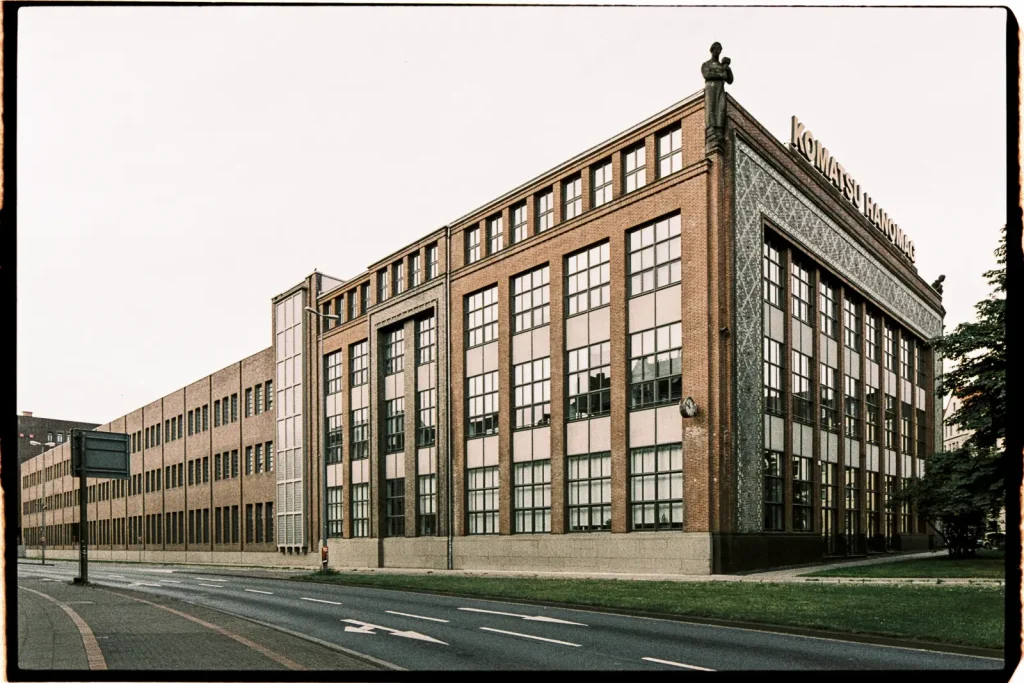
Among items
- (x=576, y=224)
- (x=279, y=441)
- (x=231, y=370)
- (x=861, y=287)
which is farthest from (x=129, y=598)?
(x=231, y=370)

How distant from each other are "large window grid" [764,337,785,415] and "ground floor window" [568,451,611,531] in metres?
6.64

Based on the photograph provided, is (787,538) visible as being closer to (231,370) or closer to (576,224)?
(576,224)

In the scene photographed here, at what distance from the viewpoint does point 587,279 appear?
1613 inches

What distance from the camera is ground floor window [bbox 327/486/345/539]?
58122mm

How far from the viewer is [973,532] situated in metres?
37.2

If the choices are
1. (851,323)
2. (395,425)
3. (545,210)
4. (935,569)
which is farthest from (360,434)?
(935,569)

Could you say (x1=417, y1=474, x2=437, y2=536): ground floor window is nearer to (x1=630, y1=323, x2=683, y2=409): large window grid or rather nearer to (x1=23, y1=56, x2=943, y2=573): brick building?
(x1=23, y1=56, x2=943, y2=573): brick building

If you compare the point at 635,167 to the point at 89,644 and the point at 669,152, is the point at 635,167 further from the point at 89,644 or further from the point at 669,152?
the point at 89,644

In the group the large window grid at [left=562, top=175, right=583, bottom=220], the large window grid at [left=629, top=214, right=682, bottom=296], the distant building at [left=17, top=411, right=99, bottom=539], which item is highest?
the large window grid at [left=562, top=175, right=583, bottom=220]

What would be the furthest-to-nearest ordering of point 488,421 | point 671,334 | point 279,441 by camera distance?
point 279,441
point 488,421
point 671,334

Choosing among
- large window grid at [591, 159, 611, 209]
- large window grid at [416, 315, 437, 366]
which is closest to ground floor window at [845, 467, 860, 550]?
large window grid at [591, 159, 611, 209]

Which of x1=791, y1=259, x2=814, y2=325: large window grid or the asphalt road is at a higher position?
x1=791, y1=259, x2=814, y2=325: large window grid

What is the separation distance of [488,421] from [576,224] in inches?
417

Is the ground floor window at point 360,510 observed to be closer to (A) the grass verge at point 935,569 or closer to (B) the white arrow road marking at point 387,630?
(A) the grass verge at point 935,569
